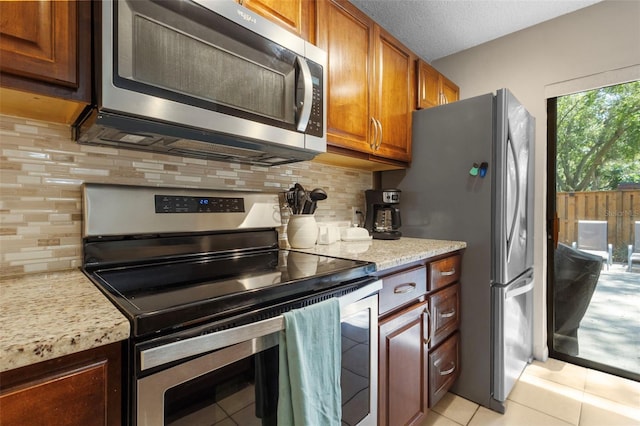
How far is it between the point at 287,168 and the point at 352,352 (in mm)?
1021

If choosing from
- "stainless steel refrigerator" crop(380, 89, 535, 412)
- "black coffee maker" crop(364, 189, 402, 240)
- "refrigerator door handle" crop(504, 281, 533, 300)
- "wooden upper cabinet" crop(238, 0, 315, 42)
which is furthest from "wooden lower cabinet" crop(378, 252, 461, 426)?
"wooden upper cabinet" crop(238, 0, 315, 42)

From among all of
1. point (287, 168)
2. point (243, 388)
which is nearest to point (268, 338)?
point (243, 388)

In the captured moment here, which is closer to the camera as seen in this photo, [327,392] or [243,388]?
[243,388]

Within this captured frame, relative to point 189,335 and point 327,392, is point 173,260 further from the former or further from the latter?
point 327,392

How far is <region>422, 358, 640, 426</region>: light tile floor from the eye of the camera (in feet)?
5.29

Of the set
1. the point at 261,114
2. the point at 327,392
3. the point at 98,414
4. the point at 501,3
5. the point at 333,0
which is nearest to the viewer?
the point at 98,414

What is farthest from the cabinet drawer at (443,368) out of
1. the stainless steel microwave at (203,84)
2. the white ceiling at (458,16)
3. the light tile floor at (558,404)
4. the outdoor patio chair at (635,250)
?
the white ceiling at (458,16)

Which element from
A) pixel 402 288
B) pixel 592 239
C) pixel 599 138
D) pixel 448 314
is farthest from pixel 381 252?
pixel 599 138

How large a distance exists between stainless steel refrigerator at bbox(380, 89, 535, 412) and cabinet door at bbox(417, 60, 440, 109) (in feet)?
0.72

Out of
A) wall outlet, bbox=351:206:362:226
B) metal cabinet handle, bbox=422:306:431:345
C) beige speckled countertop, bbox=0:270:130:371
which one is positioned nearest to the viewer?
beige speckled countertop, bbox=0:270:130:371

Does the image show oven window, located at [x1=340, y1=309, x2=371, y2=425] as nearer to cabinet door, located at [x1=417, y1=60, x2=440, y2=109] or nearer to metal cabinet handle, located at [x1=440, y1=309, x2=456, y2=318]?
metal cabinet handle, located at [x1=440, y1=309, x2=456, y2=318]

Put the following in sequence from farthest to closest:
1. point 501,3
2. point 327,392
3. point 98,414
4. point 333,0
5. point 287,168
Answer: point 501,3, point 287,168, point 333,0, point 327,392, point 98,414

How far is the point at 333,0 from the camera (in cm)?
149

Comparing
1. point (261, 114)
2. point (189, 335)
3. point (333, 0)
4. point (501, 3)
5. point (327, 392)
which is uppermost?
point (501, 3)
